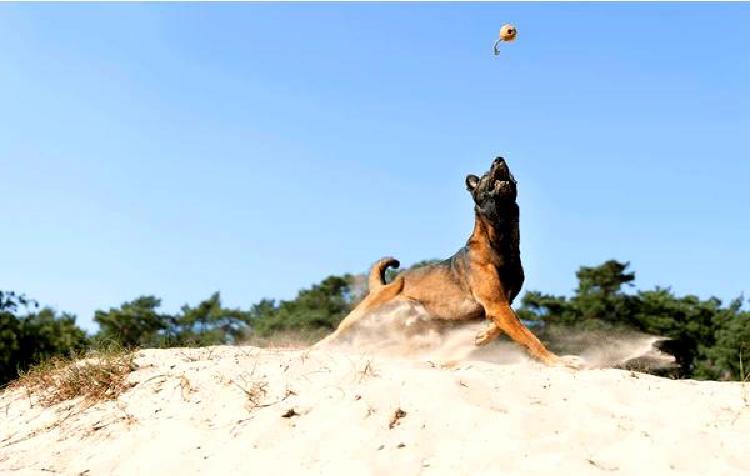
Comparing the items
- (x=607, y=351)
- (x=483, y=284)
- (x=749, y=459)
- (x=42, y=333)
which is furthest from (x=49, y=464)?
(x=42, y=333)

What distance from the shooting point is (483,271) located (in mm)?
9172

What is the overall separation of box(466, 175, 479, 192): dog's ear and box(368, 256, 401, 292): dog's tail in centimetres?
153

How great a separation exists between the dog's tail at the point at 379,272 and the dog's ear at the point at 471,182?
153 centimetres

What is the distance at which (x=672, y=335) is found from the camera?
3847cm

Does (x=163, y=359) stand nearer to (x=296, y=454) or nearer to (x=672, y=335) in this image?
(x=296, y=454)

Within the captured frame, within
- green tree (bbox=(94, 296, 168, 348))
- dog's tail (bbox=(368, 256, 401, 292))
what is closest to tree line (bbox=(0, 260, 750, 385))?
green tree (bbox=(94, 296, 168, 348))

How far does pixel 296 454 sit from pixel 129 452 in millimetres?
1654

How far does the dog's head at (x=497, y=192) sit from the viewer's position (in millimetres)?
9172

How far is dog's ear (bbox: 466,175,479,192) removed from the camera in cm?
949

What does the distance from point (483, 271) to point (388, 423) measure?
3311 mm

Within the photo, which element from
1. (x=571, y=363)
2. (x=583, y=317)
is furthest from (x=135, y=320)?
(x=571, y=363)

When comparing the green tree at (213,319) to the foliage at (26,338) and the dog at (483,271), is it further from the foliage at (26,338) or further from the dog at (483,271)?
the dog at (483,271)

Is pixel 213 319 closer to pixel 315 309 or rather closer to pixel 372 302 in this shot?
pixel 315 309

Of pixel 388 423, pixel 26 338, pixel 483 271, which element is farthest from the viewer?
pixel 26 338
